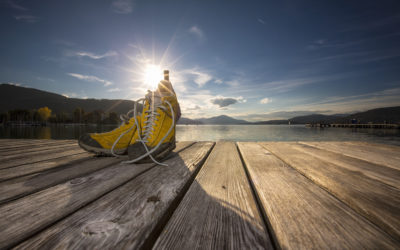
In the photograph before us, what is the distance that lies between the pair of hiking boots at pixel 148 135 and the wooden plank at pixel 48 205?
1.25 ft

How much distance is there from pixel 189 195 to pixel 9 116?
319 feet

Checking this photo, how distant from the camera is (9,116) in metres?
62.0

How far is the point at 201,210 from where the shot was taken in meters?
0.58

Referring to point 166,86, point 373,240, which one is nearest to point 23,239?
point 373,240

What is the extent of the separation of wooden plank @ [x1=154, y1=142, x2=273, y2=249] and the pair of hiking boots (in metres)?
0.67

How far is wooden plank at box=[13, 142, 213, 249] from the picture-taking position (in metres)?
0.42

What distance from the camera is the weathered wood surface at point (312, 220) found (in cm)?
43

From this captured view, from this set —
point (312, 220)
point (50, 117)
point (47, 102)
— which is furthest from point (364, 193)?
point (47, 102)

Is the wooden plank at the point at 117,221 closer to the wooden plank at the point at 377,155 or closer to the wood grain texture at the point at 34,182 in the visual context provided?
the wood grain texture at the point at 34,182

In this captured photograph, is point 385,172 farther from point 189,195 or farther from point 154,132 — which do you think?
point 154,132

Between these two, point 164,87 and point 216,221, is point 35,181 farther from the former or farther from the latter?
point 164,87

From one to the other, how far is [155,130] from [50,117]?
92.7 metres

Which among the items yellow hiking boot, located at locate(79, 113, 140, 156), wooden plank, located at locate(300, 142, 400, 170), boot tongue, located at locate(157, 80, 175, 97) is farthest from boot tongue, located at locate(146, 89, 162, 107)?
wooden plank, located at locate(300, 142, 400, 170)

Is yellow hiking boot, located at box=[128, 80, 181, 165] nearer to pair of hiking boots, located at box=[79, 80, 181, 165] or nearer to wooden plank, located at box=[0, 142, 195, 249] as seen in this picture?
pair of hiking boots, located at box=[79, 80, 181, 165]
